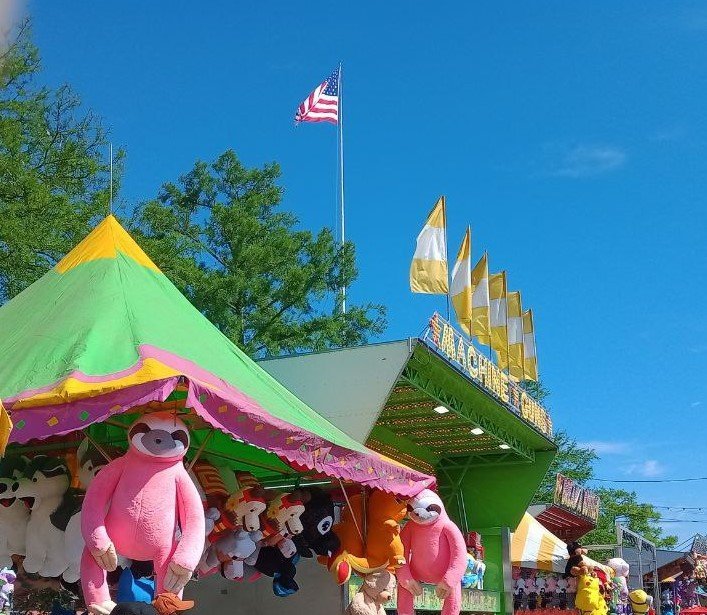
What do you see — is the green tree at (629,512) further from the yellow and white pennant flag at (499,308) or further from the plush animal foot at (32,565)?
the plush animal foot at (32,565)

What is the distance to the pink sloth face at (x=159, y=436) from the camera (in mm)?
7758

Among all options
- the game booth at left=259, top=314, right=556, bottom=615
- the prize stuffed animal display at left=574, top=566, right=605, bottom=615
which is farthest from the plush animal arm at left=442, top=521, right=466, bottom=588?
the prize stuffed animal display at left=574, top=566, right=605, bottom=615

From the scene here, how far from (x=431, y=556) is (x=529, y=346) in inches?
691

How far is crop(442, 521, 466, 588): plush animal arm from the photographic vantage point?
1063 cm

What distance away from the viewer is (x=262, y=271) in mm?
30969

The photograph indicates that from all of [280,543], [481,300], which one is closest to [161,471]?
[280,543]

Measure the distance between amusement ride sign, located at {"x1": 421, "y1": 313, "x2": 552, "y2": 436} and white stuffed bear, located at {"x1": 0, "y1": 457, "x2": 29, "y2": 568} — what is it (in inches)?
347

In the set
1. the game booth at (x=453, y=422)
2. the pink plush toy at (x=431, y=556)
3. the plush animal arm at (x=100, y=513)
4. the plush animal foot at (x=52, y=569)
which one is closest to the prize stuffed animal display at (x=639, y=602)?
the game booth at (x=453, y=422)

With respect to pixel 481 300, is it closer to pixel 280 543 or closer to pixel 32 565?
pixel 280 543

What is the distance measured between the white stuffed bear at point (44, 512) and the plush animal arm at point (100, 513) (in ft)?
5.10

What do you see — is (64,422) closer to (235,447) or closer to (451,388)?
(235,447)

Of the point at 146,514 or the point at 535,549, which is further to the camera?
the point at 535,549

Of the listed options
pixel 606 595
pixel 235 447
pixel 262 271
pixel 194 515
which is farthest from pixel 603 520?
pixel 194 515

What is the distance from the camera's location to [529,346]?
2777cm
